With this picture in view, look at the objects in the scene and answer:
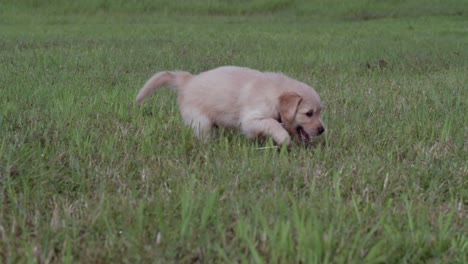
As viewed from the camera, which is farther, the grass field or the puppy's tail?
the puppy's tail

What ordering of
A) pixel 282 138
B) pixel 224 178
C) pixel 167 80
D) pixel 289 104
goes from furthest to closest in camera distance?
pixel 167 80
pixel 289 104
pixel 282 138
pixel 224 178

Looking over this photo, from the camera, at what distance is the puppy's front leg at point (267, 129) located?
3273mm

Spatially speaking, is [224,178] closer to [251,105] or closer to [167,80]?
[251,105]

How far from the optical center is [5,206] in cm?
220

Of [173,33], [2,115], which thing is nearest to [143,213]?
[2,115]

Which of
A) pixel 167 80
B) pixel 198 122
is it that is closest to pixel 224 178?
pixel 198 122

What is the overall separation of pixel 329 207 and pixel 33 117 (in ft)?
6.76

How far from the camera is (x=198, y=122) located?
11.7ft

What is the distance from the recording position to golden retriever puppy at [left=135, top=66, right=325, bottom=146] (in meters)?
3.39

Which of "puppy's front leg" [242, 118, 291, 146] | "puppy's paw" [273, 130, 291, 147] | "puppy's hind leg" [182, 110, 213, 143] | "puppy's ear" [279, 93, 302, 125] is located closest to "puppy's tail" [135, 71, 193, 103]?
"puppy's hind leg" [182, 110, 213, 143]

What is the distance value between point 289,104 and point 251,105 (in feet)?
0.75

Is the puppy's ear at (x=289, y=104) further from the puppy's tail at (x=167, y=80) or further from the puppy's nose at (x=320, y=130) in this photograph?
the puppy's tail at (x=167, y=80)

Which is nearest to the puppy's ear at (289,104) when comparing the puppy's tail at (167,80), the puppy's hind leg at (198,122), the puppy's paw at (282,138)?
the puppy's paw at (282,138)

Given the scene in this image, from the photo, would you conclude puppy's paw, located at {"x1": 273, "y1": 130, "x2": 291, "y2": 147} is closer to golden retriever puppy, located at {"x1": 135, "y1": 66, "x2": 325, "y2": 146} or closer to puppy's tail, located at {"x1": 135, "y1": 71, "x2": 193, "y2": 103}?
golden retriever puppy, located at {"x1": 135, "y1": 66, "x2": 325, "y2": 146}
